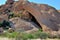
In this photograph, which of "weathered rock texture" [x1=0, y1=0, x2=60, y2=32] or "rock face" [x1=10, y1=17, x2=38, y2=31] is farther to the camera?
"rock face" [x1=10, y1=17, x2=38, y2=31]

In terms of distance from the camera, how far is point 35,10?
3141 centimetres

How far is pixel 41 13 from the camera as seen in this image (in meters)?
30.1

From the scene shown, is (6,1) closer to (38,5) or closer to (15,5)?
(15,5)

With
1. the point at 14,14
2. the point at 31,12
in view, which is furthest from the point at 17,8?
the point at 31,12

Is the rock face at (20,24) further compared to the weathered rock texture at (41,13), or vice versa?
the rock face at (20,24)

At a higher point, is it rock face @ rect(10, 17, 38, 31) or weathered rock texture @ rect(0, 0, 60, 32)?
weathered rock texture @ rect(0, 0, 60, 32)

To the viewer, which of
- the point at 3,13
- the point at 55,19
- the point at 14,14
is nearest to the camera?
the point at 55,19

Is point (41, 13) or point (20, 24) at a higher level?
point (41, 13)

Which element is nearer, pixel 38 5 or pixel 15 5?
pixel 38 5

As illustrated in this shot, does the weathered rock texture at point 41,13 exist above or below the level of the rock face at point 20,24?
above

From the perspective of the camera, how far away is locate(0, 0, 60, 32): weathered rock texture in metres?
28.7

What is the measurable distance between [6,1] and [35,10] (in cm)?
1195

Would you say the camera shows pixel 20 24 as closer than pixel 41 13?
No

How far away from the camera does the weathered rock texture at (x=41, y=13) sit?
28734 mm
